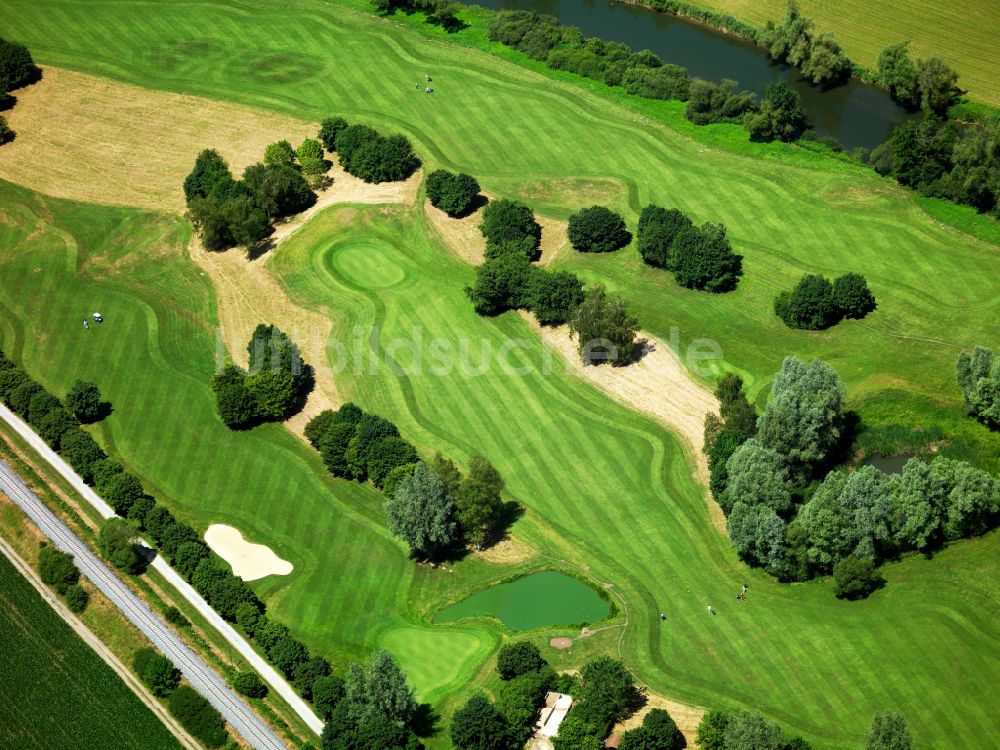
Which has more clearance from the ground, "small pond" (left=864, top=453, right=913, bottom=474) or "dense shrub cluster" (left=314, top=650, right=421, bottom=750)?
"small pond" (left=864, top=453, right=913, bottom=474)

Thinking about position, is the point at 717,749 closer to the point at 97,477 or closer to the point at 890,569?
the point at 890,569

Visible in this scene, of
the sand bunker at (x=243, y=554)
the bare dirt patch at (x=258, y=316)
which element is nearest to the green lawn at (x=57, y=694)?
the sand bunker at (x=243, y=554)

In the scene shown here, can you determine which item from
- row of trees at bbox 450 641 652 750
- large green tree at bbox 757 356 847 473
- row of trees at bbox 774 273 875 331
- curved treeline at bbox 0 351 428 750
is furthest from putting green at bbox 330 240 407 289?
row of trees at bbox 450 641 652 750

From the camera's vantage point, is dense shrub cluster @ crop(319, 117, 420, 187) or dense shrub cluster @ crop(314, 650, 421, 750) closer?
dense shrub cluster @ crop(314, 650, 421, 750)

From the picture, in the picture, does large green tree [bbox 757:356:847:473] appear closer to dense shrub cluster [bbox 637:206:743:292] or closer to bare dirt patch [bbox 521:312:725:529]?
bare dirt patch [bbox 521:312:725:529]

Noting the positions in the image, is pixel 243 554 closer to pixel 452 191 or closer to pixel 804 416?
pixel 452 191

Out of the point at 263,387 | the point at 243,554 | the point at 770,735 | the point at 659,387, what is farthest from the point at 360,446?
the point at 770,735

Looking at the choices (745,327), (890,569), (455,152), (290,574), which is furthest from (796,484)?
(455,152)
